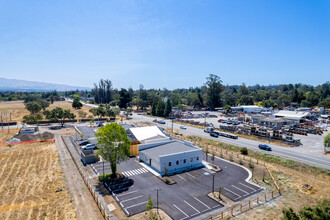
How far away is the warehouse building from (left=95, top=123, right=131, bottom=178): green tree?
22.6 ft

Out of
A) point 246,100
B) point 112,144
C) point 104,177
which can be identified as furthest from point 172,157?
point 246,100

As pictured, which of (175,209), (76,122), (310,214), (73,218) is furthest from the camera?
(76,122)

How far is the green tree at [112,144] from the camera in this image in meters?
31.9

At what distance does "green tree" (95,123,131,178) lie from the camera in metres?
31.9

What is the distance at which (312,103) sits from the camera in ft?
444

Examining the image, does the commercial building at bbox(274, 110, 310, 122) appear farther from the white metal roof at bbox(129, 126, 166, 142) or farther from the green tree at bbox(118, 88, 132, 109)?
the green tree at bbox(118, 88, 132, 109)

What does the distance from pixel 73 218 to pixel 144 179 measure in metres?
12.3

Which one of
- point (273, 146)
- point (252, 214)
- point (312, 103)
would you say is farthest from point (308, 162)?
point (312, 103)

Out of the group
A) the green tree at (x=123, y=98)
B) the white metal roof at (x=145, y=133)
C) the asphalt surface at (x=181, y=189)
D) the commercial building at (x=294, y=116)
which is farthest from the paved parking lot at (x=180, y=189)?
the green tree at (x=123, y=98)

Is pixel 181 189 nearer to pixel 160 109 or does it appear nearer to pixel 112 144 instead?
pixel 112 144

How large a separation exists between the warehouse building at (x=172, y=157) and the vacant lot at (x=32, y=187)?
14.8 meters

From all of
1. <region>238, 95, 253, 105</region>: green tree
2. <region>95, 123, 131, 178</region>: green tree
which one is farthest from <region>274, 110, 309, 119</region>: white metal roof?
<region>95, 123, 131, 178</region>: green tree

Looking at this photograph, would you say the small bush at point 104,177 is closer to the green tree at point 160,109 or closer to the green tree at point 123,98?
the green tree at point 160,109

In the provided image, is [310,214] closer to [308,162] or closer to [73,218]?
[73,218]
